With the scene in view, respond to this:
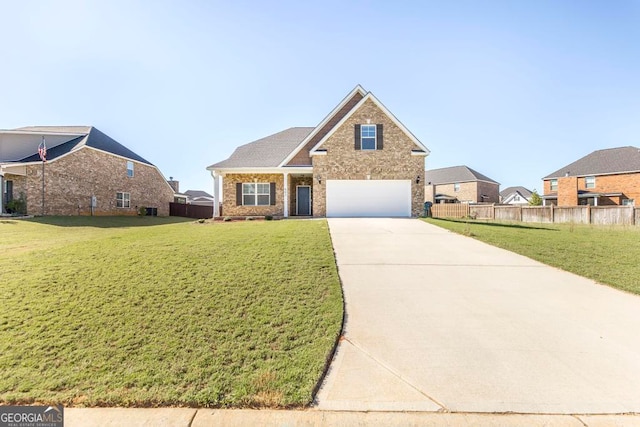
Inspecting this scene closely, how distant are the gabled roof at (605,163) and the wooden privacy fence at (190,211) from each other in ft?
134

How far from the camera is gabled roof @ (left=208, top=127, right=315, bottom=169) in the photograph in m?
18.3

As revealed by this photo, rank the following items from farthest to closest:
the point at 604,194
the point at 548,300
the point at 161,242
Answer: the point at 604,194, the point at 161,242, the point at 548,300

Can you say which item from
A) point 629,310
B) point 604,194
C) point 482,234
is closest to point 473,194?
point 604,194

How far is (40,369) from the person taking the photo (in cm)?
313

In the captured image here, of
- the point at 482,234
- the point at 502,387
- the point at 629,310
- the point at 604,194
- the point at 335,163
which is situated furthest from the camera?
the point at 604,194

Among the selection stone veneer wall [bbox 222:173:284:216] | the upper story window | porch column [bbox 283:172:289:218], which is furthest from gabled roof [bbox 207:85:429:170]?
the upper story window

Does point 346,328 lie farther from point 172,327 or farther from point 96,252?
point 96,252

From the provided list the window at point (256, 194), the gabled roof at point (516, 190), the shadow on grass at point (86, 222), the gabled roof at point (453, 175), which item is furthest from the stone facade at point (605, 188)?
the shadow on grass at point (86, 222)

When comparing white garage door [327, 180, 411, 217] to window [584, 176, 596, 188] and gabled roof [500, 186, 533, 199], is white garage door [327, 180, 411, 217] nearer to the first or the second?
window [584, 176, 596, 188]

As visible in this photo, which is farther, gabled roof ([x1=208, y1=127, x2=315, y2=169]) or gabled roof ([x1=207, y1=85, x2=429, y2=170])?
gabled roof ([x1=208, y1=127, x2=315, y2=169])

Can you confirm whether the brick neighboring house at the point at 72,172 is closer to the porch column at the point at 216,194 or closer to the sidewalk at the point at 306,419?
the porch column at the point at 216,194

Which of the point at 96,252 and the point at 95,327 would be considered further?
the point at 96,252

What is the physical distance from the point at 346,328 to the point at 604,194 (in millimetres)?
40616

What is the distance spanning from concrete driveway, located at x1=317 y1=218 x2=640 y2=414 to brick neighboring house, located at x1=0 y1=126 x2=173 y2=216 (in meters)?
24.5
